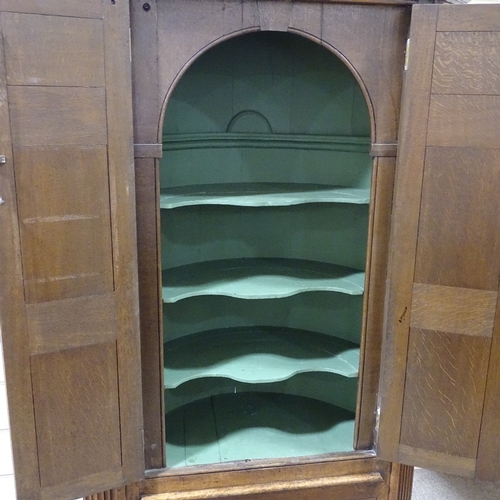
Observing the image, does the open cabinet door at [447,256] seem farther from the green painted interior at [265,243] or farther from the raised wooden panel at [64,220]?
the raised wooden panel at [64,220]

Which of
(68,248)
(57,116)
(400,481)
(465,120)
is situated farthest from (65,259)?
(400,481)

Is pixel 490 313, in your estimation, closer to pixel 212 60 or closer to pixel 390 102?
pixel 390 102

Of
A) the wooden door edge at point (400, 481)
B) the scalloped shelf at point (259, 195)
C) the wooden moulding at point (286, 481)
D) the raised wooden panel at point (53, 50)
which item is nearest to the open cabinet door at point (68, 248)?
the raised wooden panel at point (53, 50)

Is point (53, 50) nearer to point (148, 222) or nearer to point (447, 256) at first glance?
point (148, 222)

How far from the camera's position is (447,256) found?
143 centimetres

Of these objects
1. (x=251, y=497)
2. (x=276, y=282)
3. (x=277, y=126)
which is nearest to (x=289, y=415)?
(x=251, y=497)

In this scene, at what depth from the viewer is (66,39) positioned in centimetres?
121

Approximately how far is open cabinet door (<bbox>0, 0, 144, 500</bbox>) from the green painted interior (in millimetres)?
399

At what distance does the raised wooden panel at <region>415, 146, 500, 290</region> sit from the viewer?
1374mm

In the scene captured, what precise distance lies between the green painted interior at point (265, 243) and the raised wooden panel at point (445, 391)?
29 cm

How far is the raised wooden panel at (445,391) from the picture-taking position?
148 cm

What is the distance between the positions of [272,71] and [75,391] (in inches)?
53.0

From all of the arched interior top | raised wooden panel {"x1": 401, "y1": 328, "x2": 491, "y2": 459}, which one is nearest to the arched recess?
raised wooden panel {"x1": 401, "y1": 328, "x2": 491, "y2": 459}

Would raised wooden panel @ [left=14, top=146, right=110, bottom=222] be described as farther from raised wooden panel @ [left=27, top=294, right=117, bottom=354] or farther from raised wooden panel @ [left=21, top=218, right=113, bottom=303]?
raised wooden panel @ [left=27, top=294, right=117, bottom=354]
